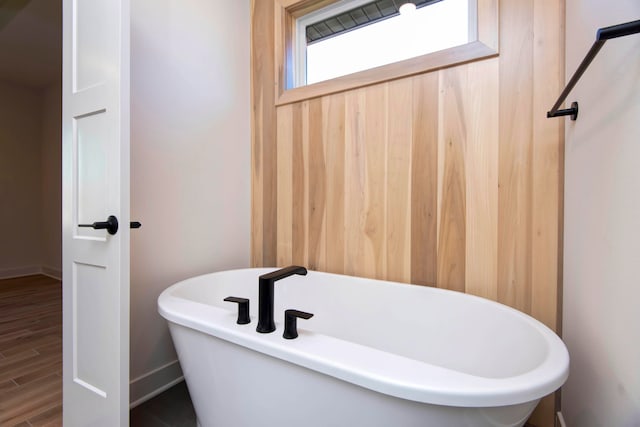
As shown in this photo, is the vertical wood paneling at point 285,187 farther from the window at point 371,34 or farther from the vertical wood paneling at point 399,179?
the vertical wood paneling at point 399,179

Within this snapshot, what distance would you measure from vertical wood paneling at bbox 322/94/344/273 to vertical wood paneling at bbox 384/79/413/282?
280 mm

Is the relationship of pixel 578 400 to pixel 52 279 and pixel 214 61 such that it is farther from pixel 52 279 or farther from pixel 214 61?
pixel 52 279

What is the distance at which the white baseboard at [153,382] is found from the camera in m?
1.39

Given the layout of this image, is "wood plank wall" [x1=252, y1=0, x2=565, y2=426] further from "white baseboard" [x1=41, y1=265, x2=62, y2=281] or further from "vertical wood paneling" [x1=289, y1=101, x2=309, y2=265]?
"white baseboard" [x1=41, y1=265, x2=62, y2=281]

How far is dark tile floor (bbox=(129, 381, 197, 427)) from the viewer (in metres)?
1.27

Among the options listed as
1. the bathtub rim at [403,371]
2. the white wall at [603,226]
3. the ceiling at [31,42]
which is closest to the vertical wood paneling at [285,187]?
the bathtub rim at [403,371]

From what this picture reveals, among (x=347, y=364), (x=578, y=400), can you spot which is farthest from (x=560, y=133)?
(x=347, y=364)

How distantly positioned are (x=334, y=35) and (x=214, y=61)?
0.80 metres

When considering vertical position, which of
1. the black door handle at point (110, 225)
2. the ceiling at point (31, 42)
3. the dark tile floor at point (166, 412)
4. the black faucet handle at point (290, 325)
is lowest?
the dark tile floor at point (166, 412)

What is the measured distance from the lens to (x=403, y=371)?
0.63m

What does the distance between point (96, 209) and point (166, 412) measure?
0.99m

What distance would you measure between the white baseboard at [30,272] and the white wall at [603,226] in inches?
198

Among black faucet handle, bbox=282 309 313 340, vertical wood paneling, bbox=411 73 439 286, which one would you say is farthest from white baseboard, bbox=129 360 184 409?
vertical wood paneling, bbox=411 73 439 286

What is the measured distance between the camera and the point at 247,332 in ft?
2.71
